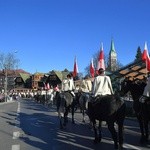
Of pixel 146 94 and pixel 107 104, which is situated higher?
pixel 146 94

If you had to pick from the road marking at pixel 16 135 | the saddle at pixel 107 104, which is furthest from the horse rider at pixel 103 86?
the road marking at pixel 16 135

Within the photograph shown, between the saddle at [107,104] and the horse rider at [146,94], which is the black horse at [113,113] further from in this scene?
the horse rider at [146,94]

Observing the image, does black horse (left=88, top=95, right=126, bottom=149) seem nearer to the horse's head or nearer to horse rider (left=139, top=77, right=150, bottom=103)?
horse rider (left=139, top=77, right=150, bottom=103)

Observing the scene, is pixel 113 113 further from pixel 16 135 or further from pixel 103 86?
pixel 16 135

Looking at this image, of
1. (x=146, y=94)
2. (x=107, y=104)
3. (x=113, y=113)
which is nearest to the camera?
(x=113, y=113)

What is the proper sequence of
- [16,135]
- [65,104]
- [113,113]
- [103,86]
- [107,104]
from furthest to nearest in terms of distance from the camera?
[65,104], [16,135], [103,86], [107,104], [113,113]

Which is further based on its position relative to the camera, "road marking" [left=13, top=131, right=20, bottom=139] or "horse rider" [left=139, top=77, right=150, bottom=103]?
"road marking" [left=13, top=131, right=20, bottom=139]

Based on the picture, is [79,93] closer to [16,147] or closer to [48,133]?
[48,133]

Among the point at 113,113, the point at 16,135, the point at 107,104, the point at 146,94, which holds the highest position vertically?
the point at 146,94

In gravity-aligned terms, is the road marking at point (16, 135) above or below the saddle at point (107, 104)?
below

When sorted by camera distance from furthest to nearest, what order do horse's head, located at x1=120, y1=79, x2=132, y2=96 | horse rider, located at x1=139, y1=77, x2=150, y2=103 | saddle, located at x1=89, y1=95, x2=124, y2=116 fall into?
horse's head, located at x1=120, y1=79, x2=132, y2=96 < horse rider, located at x1=139, y1=77, x2=150, y2=103 < saddle, located at x1=89, y1=95, x2=124, y2=116

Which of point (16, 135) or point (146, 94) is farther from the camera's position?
point (16, 135)

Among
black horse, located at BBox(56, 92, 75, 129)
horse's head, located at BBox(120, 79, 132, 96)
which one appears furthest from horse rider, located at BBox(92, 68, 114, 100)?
black horse, located at BBox(56, 92, 75, 129)

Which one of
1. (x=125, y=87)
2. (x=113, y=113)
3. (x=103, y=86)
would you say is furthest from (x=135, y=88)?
(x=113, y=113)
